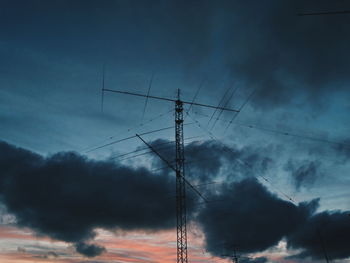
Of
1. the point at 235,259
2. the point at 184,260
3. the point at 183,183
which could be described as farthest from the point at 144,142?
the point at 235,259

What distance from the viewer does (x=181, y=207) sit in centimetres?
3712

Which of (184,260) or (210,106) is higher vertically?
(210,106)

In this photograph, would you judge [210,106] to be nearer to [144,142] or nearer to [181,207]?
[144,142]

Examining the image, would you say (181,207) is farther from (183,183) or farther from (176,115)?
(176,115)

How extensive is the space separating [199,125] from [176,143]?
12.5 ft

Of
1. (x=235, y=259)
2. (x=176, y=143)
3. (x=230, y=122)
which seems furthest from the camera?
(x=235, y=259)

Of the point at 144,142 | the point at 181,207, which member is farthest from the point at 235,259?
the point at 144,142

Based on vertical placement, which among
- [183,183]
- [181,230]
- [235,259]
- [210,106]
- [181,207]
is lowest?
[235,259]

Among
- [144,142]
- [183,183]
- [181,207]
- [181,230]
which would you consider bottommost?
[181,230]

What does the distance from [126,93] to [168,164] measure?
1005cm

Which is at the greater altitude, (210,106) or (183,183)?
(210,106)

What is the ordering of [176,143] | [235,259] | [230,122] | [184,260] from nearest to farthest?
[184,260] → [230,122] → [176,143] → [235,259]

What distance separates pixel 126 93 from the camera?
3628cm

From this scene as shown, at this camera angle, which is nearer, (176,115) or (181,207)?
(181,207)
